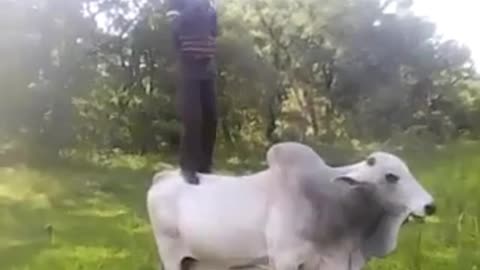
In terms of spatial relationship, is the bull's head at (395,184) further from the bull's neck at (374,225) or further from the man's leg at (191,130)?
the man's leg at (191,130)

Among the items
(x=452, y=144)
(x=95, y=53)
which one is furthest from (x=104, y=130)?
(x=452, y=144)

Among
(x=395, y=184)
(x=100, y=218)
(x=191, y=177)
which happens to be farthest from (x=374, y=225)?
(x=100, y=218)

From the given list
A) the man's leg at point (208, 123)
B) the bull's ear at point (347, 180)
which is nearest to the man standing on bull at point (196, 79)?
the man's leg at point (208, 123)

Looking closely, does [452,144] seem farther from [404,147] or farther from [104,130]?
[104,130]

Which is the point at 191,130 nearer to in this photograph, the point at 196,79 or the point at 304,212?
the point at 196,79

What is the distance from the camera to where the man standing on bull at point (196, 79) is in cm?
106

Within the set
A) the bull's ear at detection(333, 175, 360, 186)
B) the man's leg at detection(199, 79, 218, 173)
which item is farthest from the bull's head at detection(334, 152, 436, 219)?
the man's leg at detection(199, 79, 218, 173)

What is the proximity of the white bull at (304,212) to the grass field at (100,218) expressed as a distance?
0.19ft

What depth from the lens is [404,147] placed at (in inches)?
41.6

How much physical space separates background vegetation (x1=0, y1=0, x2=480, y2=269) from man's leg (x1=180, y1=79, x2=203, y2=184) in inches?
0.6

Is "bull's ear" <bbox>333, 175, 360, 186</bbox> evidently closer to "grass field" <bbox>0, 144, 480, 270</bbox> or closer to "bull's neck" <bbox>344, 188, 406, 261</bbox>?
"bull's neck" <bbox>344, 188, 406, 261</bbox>

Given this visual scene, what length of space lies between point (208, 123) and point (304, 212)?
17 cm

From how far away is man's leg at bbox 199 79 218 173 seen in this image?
3.51 feet

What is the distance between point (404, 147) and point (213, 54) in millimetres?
266
